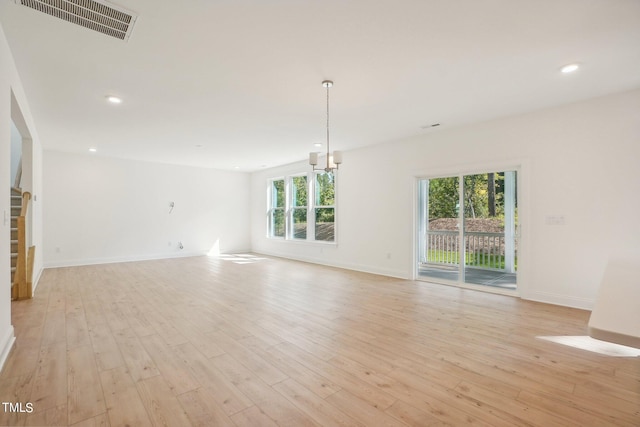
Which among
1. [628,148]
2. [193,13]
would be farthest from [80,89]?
[628,148]

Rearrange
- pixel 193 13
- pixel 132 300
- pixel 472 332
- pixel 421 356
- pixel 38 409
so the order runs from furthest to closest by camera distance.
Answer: pixel 132 300
pixel 472 332
pixel 421 356
pixel 193 13
pixel 38 409

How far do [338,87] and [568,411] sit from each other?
3.29 meters

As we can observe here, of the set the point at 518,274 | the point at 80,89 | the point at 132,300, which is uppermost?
the point at 80,89

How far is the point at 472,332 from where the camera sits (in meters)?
2.94

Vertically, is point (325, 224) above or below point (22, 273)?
above

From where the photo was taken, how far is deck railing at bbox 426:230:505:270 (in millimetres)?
5516

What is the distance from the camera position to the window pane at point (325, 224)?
706 cm

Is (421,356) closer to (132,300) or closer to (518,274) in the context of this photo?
(518,274)

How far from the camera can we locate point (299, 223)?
807 centimetres

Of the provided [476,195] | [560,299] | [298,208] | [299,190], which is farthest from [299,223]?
[560,299]

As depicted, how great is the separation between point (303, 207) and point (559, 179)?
5.45 m

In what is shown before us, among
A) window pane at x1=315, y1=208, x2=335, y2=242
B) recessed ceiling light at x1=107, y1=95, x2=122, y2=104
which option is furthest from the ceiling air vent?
window pane at x1=315, y1=208, x2=335, y2=242

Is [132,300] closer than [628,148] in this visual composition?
No

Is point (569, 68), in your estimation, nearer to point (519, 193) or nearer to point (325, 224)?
point (519, 193)
